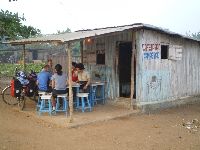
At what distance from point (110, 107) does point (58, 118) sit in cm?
249

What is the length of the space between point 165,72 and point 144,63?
1264mm

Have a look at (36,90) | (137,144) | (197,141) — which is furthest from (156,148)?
(36,90)

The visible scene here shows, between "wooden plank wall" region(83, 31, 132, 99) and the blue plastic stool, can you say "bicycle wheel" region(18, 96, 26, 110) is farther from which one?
"wooden plank wall" region(83, 31, 132, 99)

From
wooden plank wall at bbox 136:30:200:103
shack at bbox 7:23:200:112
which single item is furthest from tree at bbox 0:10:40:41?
wooden plank wall at bbox 136:30:200:103

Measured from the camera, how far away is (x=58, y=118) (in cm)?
961

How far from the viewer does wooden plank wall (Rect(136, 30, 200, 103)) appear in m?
11.1

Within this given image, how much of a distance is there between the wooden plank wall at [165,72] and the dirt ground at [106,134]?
4.01ft

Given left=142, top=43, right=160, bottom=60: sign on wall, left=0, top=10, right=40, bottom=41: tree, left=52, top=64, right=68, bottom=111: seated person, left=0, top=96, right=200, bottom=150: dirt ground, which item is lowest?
left=0, top=96, right=200, bottom=150: dirt ground

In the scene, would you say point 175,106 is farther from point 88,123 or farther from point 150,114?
point 88,123

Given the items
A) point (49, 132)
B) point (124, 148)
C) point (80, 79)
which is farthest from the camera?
point (80, 79)

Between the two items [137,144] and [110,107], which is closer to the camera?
[137,144]

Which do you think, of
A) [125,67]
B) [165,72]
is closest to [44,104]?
[125,67]

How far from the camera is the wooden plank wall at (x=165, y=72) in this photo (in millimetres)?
11141

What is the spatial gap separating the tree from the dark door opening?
12.9ft
